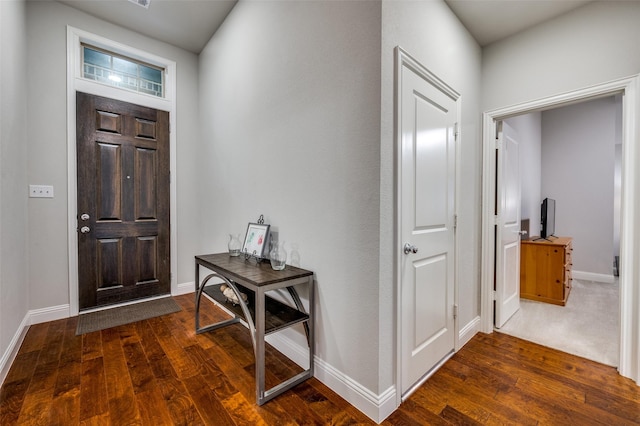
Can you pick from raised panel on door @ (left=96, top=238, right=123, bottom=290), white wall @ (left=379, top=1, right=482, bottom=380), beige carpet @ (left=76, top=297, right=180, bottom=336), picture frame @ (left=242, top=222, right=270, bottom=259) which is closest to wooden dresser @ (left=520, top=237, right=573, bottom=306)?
white wall @ (left=379, top=1, right=482, bottom=380)

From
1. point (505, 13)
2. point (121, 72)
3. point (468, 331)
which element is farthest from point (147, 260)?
point (505, 13)

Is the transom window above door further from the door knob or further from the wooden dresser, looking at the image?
the wooden dresser

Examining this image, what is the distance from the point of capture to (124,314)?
2818 mm

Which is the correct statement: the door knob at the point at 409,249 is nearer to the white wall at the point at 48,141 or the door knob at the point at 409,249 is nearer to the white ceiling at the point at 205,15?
the white ceiling at the point at 205,15

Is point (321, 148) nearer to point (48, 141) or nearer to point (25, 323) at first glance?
point (48, 141)

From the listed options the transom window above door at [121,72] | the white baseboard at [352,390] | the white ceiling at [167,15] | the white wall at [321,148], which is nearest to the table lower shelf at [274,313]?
the white wall at [321,148]

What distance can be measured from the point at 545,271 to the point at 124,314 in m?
4.71

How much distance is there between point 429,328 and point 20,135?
3.57m

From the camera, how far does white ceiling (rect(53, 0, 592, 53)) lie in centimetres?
204

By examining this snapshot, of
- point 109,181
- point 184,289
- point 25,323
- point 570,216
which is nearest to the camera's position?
point 25,323

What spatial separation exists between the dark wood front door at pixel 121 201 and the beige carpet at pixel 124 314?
0.15 metres

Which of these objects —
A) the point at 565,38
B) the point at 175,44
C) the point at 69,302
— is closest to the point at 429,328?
the point at 565,38

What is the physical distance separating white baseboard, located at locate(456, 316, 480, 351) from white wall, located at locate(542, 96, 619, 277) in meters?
3.15

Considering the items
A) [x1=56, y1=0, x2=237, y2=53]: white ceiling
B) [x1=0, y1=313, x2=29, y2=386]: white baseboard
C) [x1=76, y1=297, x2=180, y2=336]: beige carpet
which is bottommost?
[x1=76, y1=297, x2=180, y2=336]: beige carpet
